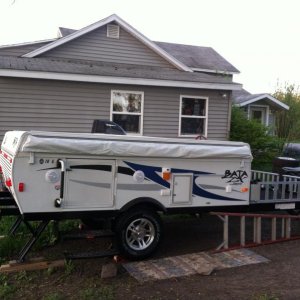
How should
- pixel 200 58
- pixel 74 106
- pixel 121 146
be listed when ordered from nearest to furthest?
1. pixel 121 146
2. pixel 74 106
3. pixel 200 58

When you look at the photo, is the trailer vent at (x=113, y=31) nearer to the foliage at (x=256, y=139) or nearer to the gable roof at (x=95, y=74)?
the gable roof at (x=95, y=74)

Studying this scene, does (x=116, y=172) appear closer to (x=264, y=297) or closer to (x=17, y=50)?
(x=264, y=297)

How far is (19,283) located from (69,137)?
1808 millimetres

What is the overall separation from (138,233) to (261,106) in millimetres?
17653

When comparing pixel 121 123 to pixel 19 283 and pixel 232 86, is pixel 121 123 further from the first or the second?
pixel 19 283

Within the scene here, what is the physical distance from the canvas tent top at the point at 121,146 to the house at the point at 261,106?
15.1 meters

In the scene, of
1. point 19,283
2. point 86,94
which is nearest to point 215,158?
point 19,283

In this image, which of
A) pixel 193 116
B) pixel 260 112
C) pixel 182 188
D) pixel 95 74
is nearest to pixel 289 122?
pixel 260 112

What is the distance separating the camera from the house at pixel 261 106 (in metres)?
21.0

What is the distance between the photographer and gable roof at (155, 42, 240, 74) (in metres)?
19.2

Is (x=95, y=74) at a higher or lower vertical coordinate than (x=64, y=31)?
lower

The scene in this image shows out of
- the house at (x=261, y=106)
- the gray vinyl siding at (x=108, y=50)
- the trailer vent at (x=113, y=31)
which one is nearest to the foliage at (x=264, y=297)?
the gray vinyl siding at (x=108, y=50)

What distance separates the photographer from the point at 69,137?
5168 mm

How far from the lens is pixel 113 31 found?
593 inches
